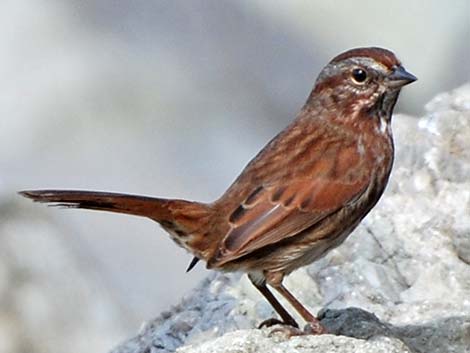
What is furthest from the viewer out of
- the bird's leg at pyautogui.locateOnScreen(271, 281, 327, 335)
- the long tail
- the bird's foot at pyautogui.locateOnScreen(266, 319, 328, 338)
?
the long tail

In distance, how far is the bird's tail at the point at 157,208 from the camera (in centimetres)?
720

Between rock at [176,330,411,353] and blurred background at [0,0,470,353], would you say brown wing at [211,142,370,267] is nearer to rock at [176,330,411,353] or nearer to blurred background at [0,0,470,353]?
rock at [176,330,411,353]

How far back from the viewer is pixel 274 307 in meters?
7.45

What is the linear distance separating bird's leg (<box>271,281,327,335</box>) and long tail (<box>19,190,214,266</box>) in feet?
0.96

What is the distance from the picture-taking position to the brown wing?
7328 millimetres

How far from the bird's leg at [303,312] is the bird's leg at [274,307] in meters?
0.06

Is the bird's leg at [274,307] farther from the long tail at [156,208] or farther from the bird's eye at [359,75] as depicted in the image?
the bird's eye at [359,75]

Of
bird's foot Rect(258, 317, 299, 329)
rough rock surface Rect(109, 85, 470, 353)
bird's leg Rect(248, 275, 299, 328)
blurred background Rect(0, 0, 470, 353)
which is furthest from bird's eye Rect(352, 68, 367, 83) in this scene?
blurred background Rect(0, 0, 470, 353)

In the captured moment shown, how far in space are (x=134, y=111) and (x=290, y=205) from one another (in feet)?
9.75

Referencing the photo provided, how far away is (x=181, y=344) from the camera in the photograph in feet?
24.7

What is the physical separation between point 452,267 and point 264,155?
0.79 m

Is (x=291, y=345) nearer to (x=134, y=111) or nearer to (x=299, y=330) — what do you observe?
(x=299, y=330)

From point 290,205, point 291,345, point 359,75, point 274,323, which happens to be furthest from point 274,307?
point 359,75

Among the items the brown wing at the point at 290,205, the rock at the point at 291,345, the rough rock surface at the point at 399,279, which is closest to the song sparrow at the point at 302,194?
the brown wing at the point at 290,205
